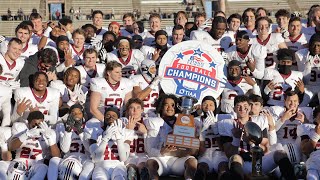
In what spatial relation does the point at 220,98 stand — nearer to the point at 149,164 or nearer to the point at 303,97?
the point at 303,97

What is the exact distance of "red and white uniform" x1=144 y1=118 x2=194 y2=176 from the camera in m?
6.36

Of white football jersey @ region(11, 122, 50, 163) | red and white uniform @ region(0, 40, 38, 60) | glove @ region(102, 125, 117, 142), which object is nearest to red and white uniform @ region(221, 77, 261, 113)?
glove @ region(102, 125, 117, 142)

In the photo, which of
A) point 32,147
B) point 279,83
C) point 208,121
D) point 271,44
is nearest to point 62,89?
point 32,147

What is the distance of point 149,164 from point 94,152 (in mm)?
559

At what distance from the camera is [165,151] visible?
6391 mm

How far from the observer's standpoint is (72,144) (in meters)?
6.59

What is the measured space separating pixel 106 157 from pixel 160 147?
1.84 ft

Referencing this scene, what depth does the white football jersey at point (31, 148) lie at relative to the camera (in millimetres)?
6527

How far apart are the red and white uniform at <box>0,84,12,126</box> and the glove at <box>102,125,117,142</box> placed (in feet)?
4.75

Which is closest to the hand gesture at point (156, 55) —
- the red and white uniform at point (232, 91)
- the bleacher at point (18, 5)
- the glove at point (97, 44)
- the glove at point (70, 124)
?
the glove at point (97, 44)

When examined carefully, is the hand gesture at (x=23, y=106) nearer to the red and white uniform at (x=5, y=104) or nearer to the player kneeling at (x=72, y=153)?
the red and white uniform at (x=5, y=104)

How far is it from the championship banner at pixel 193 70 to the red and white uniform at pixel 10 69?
1704mm

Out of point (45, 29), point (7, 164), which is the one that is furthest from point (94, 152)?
point (45, 29)

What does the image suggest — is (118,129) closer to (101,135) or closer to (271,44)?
(101,135)
